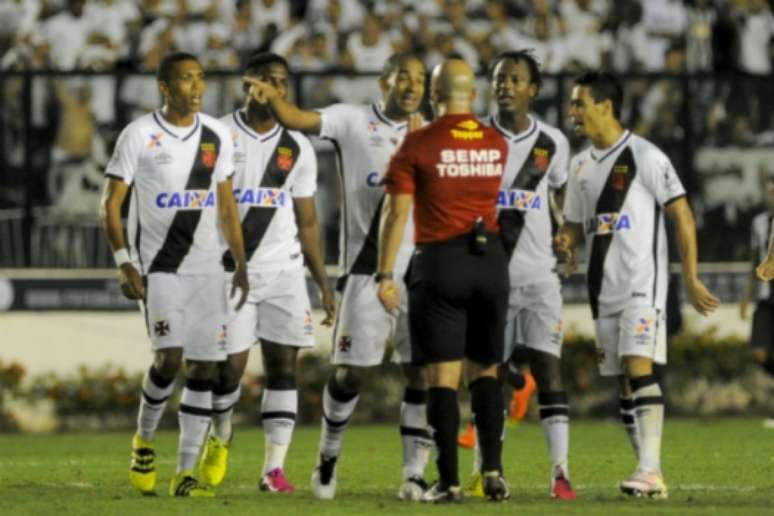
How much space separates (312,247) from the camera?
568 inches

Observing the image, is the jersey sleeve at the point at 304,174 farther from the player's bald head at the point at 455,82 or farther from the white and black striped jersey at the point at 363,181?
the player's bald head at the point at 455,82

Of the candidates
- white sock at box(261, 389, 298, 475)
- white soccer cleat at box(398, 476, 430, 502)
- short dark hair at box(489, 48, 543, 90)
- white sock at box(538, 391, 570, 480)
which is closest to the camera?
white soccer cleat at box(398, 476, 430, 502)

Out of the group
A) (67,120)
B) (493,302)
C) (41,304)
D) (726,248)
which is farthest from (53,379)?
(493,302)

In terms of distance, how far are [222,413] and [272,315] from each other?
99 cm

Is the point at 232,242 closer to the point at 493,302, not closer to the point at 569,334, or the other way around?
the point at 493,302

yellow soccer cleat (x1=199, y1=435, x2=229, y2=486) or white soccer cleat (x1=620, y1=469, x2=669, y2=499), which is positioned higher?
white soccer cleat (x1=620, y1=469, x2=669, y2=499)

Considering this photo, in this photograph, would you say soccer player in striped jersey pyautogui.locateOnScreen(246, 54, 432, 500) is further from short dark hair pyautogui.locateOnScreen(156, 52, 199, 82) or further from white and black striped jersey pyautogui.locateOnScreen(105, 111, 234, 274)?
white and black striped jersey pyautogui.locateOnScreen(105, 111, 234, 274)

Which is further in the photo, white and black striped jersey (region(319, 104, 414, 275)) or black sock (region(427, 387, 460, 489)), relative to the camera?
white and black striped jersey (region(319, 104, 414, 275))

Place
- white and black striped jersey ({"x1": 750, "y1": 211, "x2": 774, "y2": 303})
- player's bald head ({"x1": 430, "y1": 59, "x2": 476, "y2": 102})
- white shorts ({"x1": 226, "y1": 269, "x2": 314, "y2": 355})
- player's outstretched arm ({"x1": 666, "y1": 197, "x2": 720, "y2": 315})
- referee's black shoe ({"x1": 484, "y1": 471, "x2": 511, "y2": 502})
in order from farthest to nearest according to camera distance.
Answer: white and black striped jersey ({"x1": 750, "y1": 211, "x2": 774, "y2": 303}), white shorts ({"x1": 226, "y1": 269, "x2": 314, "y2": 355}), player's outstretched arm ({"x1": 666, "y1": 197, "x2": 720, "y2": 315}), referee's black shoe ({"x1": 484, "y1": 471, "x2": 511, "y2": 502}), player's bald head ({"x1": 430, "y1": 59, "x2": 476, "y2": 102})

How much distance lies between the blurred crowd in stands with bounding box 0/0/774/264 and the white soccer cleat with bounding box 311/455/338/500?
1004 centimetres

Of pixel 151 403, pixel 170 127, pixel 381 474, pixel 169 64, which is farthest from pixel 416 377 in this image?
pixel 381 474

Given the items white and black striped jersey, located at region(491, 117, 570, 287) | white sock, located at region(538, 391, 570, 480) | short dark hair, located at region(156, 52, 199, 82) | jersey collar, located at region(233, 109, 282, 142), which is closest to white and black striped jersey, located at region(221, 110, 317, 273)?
jersey collar, located at region(233, 109, 282, 142)

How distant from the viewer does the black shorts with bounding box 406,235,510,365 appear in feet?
39.4

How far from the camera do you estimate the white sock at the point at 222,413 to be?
48.6ft
